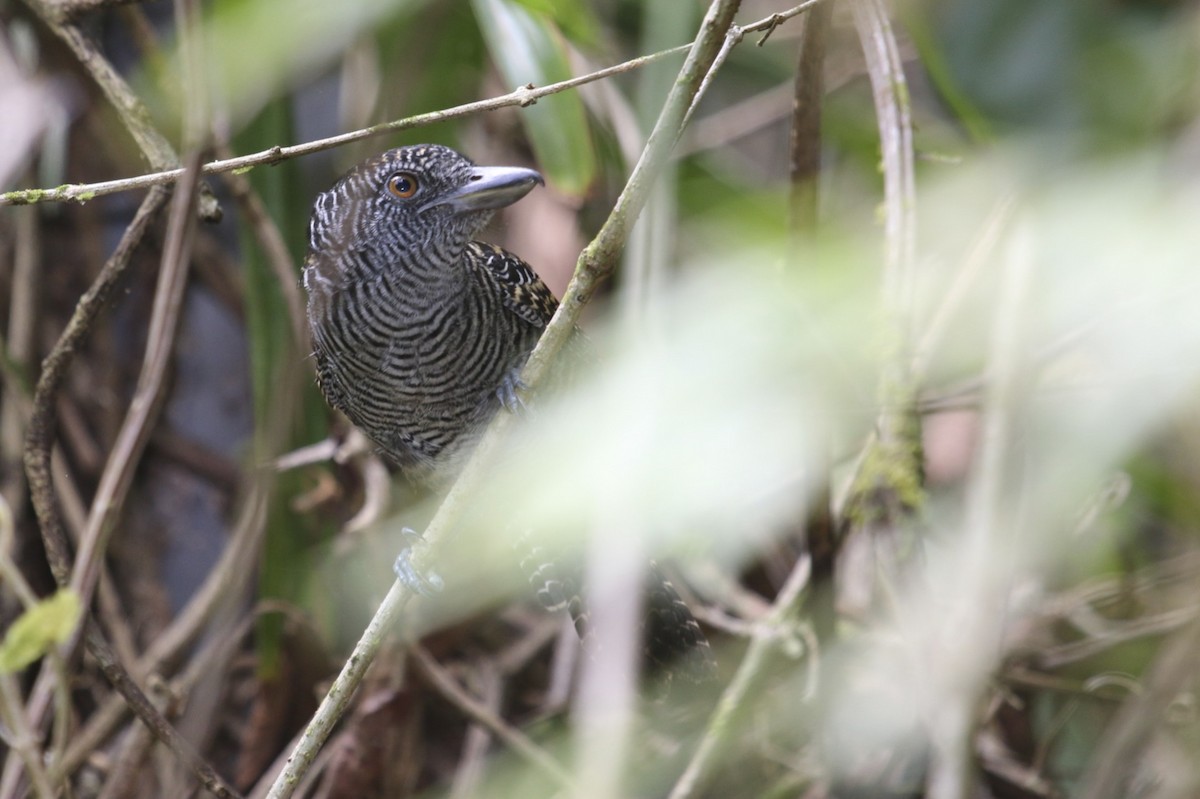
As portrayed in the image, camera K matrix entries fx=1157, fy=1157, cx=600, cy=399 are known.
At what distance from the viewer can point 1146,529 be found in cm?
343

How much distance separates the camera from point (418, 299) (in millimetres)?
2311

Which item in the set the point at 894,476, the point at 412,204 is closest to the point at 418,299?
the point at 412,204

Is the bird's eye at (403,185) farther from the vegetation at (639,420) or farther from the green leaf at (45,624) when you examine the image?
the green leaf at (45,624)

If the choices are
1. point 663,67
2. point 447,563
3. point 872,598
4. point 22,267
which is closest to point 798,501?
point 872,598

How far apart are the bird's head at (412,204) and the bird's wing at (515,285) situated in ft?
0.63

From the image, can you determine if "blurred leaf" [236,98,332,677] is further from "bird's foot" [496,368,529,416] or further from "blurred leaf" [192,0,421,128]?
"blurred leaf" [192,0,421,128]

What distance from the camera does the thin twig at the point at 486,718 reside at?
261 cm

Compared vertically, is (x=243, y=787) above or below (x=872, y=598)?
above

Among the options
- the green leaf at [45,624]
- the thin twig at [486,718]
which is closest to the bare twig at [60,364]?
the thin twig at [486,718]

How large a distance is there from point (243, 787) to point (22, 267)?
4.76 feet

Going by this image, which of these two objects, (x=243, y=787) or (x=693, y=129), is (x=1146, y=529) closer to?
(x=693, y=129)

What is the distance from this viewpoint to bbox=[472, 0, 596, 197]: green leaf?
218 centimetres

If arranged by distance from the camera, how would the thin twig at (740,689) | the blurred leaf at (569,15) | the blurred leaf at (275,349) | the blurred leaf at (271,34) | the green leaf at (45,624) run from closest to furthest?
1. the green leaf at (45,624)
2. the blurred leaf at (271,34)
3. the blurred leaf at (569,15)
4. the thin twig at (740,689)
5. the blurred leaf at (275,349)

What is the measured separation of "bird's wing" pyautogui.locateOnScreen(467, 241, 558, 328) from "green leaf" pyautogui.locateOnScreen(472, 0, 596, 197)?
0.94 ft
